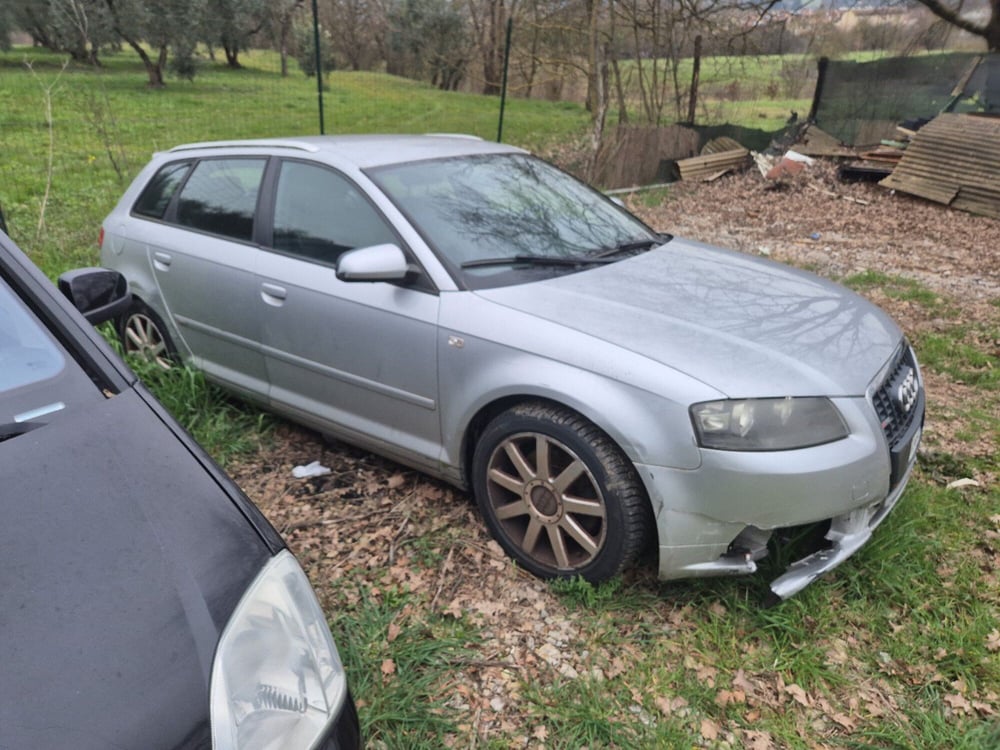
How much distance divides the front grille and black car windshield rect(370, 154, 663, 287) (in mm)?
1214

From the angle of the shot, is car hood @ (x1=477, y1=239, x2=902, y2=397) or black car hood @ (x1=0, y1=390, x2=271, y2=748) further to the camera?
car hood @ (x1=477, y1=239, x2=902, y2=397)

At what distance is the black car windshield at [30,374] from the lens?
1649 mm

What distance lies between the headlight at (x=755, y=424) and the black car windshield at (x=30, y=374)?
5.64 feet

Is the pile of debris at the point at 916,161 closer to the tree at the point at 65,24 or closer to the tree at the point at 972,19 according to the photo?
the tree at the point at 972,19

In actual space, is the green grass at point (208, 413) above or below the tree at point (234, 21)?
below

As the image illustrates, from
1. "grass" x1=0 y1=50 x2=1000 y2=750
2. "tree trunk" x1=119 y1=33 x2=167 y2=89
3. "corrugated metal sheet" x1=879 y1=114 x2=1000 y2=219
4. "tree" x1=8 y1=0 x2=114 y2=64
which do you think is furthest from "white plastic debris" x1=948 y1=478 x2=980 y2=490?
"tree trunk" x1=119 y1=33 x2=167 y2=89

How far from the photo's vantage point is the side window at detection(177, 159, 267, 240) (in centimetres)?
354

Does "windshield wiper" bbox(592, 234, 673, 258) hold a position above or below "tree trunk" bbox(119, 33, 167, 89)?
below

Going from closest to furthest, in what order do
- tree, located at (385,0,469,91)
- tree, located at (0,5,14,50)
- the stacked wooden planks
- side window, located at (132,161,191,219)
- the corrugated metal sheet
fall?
1. side window, located at (132,161,191,219)
2. the corrugated metal sheet
3. tree, located at (0,5,14,50)
4. the stacked wooden planks
5. tree, located at (385,0,469,91)

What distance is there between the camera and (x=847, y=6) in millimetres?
12289

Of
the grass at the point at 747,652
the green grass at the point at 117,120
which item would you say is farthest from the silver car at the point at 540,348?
the green grass at the point at 117,120

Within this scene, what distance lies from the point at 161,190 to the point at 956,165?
9.40 meters

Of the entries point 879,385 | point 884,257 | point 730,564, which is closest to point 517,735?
point 730,564

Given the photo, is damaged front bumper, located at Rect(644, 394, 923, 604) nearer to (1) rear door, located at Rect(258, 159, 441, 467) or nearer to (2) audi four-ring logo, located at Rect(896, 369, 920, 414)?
(2) audi four-ring logo, located at Rect(896, 369, 920, 414)
